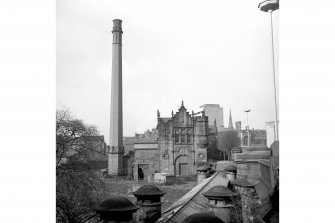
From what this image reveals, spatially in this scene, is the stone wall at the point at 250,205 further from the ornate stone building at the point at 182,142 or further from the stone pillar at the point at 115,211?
the ornate stone building at the point at 182,142

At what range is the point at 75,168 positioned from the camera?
6184mm

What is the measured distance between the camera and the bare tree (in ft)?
17.2

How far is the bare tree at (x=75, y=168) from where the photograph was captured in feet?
17.2

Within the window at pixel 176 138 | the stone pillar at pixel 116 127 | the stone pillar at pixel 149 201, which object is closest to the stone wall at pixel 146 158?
the stone pillar at pixel 116 127

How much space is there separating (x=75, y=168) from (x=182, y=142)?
1319 cm

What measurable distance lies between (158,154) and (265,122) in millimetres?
16507
